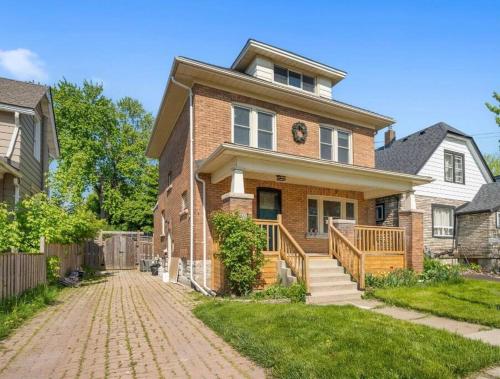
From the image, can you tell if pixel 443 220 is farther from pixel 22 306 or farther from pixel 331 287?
pixel 22 306

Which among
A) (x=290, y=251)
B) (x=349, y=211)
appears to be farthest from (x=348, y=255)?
(x=349, y=211)

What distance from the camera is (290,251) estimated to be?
32.2ft

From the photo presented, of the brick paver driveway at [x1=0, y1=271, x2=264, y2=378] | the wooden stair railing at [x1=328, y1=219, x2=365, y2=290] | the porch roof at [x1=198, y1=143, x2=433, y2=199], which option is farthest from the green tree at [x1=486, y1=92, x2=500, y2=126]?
the brick paver driveway at [x1=0, y1=271, x2=264, y2=378]

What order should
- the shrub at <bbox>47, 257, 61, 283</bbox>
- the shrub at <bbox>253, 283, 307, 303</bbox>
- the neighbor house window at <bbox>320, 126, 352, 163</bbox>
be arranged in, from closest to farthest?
the shrub at <bbox>253, 283, 307, 303</bbox> → the shrub at <bbox>47, 257, 61, 283</bbox> → the neighbor house window at <bbox>320, 126, 352, 163</bbox>

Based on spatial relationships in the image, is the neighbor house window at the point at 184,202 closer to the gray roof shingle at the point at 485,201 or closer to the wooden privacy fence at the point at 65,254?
the wooden privacy fence at the point at 65,254

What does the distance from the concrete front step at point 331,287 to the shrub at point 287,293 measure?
1.15 ft

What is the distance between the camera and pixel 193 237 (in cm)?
1171

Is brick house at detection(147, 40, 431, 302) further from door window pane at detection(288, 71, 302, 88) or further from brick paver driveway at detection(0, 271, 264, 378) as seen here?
brick paver driveway at detection(0, 271, 264, 378)

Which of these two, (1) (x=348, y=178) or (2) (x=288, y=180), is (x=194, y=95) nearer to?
(2) (x=288, y=180)

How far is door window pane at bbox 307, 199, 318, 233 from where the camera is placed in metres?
13.9

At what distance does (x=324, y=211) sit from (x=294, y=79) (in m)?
5.72

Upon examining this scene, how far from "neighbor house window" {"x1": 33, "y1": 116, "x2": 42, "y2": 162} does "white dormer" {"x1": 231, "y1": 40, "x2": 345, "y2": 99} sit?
8853mm

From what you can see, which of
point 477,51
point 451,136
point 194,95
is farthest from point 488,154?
point 194,95

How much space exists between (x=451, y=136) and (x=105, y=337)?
20.6 m
